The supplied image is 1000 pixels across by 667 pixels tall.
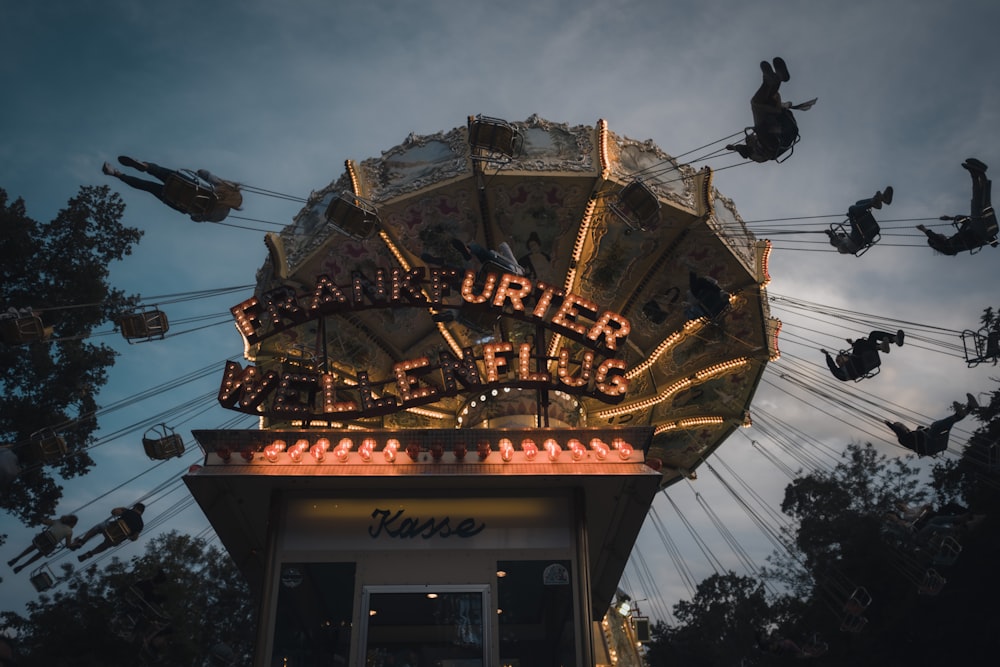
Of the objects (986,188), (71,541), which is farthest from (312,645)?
(986,188)

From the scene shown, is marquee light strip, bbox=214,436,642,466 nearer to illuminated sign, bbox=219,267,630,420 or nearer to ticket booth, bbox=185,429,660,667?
ticket booth, bbox=185,429,660,667

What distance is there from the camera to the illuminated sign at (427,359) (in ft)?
45.2

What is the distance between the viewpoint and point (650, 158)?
1686 centimetres

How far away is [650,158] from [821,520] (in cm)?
2583

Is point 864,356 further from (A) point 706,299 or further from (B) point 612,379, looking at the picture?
(B) point 612,379

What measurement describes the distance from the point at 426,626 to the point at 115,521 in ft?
22.3

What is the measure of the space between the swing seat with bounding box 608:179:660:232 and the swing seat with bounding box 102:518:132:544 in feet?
37.4

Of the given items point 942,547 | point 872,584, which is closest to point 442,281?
point 942,547

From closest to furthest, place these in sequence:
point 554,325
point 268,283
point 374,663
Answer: point 374,663
point 554,325
point 268,283

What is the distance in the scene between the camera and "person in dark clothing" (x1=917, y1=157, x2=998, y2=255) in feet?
45.6

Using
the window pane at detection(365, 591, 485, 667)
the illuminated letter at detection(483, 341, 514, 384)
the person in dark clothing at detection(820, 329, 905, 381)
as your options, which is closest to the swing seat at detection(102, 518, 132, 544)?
the window pane at detection(365, 591, 485, 667)

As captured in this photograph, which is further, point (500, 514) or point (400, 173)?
point (400, 173)

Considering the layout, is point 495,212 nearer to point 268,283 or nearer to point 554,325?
point 554,325

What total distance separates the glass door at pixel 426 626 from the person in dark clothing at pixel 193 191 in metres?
7.47
